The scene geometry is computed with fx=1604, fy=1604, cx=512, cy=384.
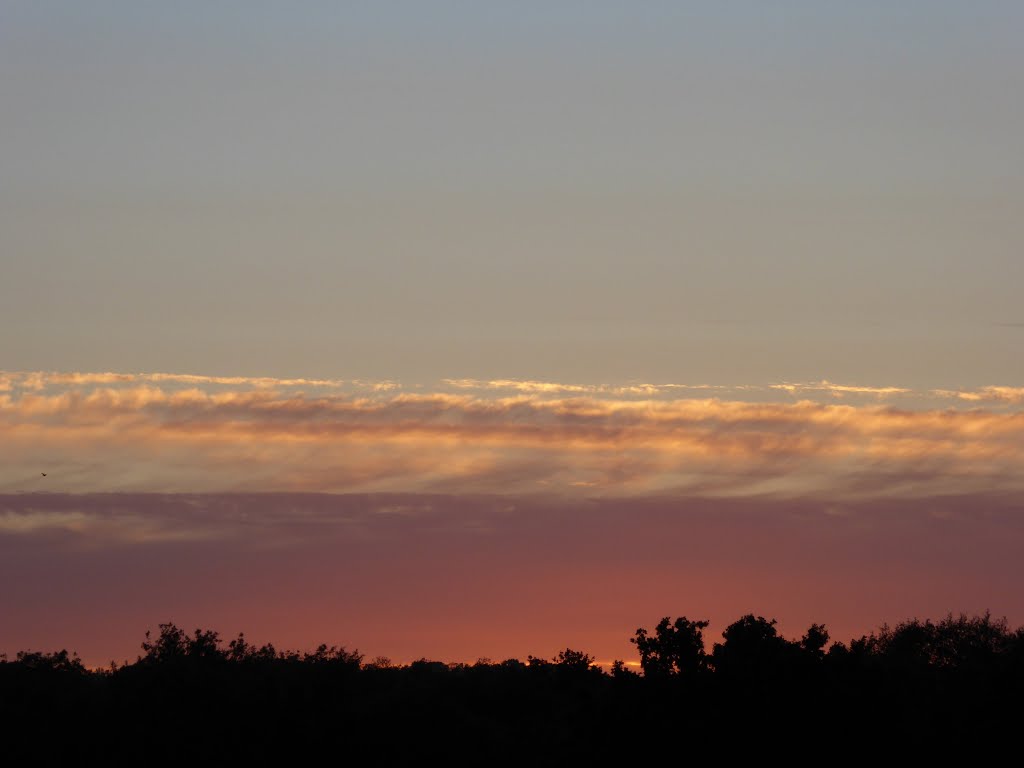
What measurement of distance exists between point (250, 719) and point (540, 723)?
19242 millimetres

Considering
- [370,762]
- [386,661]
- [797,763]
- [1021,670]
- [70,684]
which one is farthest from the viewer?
[386,661]

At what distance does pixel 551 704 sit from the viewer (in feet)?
339

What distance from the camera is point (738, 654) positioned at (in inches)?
2459

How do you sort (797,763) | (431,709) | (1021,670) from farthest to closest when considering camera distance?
(431,709), (1021,670), (797,763)

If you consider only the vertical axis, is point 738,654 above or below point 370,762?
above

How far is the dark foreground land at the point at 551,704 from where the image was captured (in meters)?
61.3

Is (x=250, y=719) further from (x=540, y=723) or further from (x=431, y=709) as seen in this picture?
(x=540, y=723)

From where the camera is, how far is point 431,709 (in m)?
91.1

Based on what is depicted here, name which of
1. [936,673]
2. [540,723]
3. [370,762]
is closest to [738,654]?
[370,762]

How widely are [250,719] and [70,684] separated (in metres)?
20.3

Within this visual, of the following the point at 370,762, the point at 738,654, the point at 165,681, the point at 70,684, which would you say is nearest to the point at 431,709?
the point at 370,762

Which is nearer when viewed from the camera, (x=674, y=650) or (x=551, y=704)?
(x=674, y=650)

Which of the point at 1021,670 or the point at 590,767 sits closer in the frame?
the point at 590,767

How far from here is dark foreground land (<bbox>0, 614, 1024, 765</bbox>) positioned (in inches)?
2415
